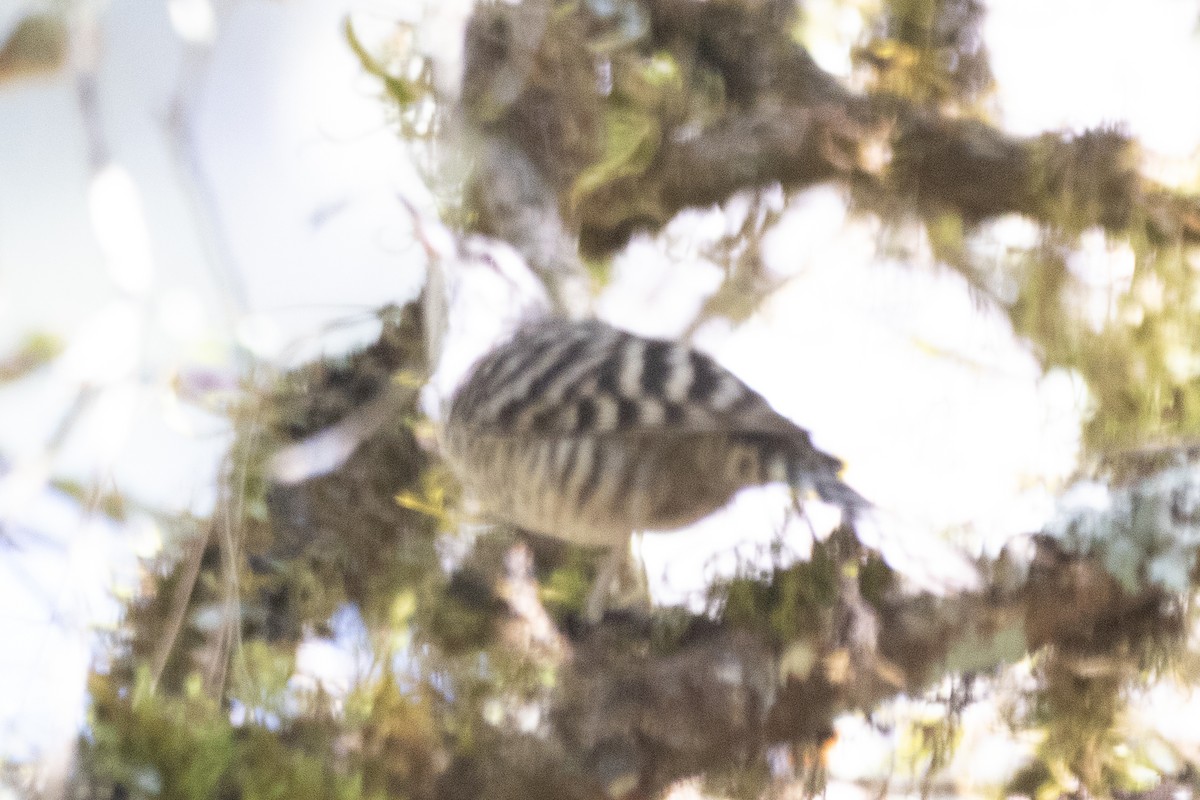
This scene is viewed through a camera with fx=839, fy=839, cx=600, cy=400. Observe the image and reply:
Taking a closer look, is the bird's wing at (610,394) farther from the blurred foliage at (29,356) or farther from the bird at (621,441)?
the blurred foliage at (29,356)

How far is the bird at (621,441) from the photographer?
0.74m

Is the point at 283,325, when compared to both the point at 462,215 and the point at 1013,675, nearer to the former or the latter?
the point at 462,215

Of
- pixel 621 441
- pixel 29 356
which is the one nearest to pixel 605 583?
pixel 621 441

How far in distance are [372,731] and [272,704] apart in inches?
4.5

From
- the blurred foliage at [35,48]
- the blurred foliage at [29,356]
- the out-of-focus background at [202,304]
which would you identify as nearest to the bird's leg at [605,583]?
the out-of-focus background at [202,304]

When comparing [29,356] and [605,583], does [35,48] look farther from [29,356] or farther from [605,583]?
[605,583]

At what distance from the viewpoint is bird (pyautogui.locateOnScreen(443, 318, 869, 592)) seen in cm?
74

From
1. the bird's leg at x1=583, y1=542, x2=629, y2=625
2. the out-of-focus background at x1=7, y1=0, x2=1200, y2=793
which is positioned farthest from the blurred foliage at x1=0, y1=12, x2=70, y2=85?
the bird's leg at x1=583, y1=542, x2=629, y2=625

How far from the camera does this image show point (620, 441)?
810 millimetres

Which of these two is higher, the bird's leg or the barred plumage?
the barred plumage

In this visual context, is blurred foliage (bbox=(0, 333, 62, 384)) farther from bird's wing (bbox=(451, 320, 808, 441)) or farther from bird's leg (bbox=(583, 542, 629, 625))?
bird's leg (bbox=(583, 542, 629, 625))

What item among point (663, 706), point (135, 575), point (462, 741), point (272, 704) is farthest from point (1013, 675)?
point (135, 575)

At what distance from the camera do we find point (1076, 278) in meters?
0.96

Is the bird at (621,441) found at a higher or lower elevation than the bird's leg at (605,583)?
higher
